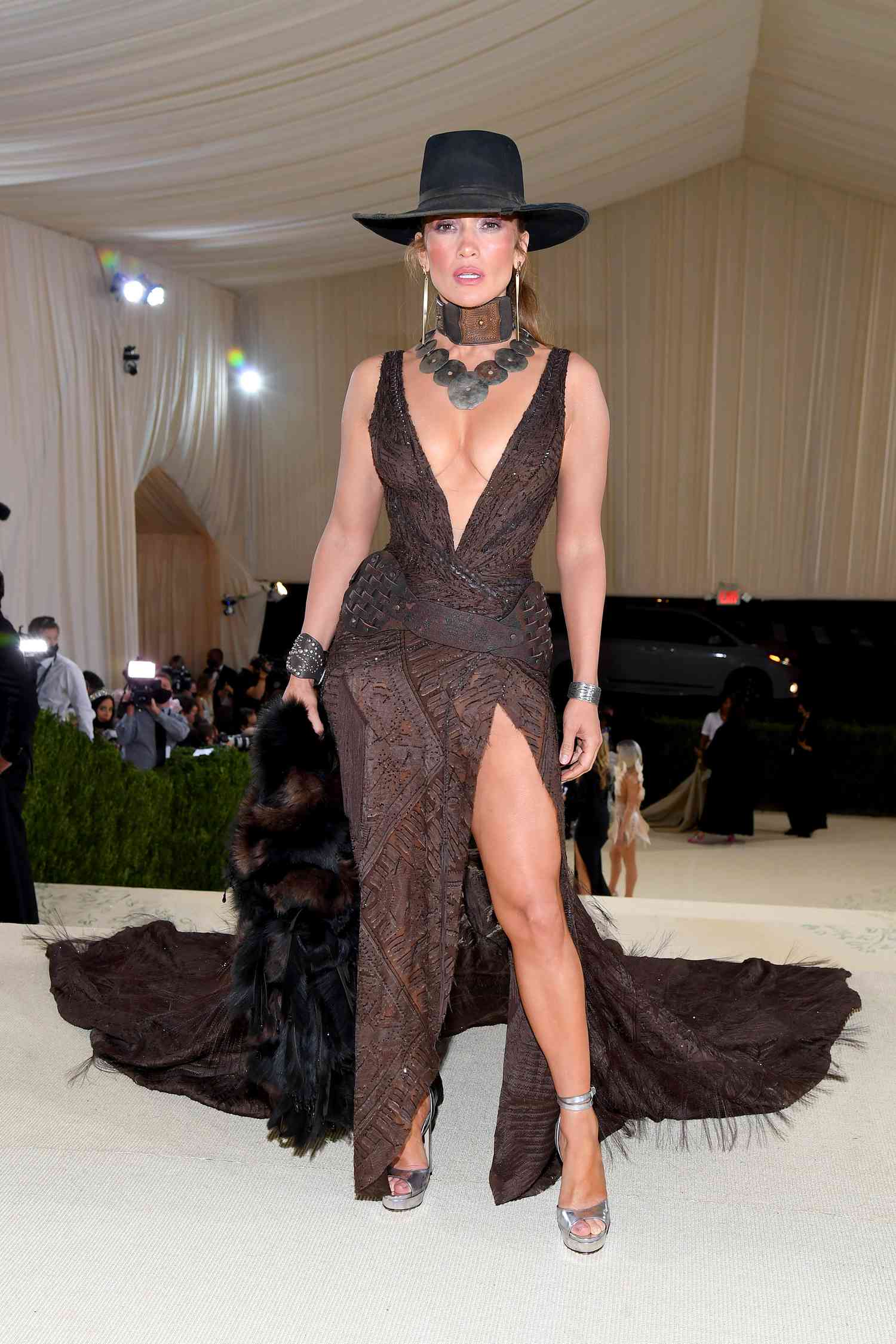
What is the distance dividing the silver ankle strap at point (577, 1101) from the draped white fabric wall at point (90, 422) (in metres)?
7.87

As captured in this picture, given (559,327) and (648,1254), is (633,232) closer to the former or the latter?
(559,327)

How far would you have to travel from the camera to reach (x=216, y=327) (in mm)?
11930

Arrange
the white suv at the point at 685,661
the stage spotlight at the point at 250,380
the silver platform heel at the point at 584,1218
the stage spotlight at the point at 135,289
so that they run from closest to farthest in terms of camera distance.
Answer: the silver platform heel at the point at 584,1218 → the stage spotlight at the point at 135,289 → the white suv at the point at 685,661 → the stage spotlight at the point at 250,380

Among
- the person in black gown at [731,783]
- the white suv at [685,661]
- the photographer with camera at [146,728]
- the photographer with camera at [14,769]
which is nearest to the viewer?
the photographer with camera at [14,769]

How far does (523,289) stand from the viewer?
77.7 inches

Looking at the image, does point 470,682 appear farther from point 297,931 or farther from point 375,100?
point 375,100

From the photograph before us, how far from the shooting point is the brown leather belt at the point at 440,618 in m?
1.83

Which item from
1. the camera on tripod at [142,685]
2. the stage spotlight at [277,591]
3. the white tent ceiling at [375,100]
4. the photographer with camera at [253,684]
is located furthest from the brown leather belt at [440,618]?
the stage spotlight at [277,591]

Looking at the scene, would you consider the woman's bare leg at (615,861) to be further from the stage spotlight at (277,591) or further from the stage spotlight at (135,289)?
the stage spotlight at (277,591)

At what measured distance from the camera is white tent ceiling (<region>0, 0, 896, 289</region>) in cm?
611

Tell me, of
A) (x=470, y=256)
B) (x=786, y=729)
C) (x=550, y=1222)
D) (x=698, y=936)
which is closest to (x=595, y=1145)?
(x=550, y=1222)

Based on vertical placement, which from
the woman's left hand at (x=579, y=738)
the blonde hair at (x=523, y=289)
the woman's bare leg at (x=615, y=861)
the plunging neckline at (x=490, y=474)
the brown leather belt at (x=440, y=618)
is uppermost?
the blonde hair at (x=523, y=289)

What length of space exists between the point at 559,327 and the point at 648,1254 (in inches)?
391

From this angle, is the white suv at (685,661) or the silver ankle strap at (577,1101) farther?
the white suv at (685,661)
